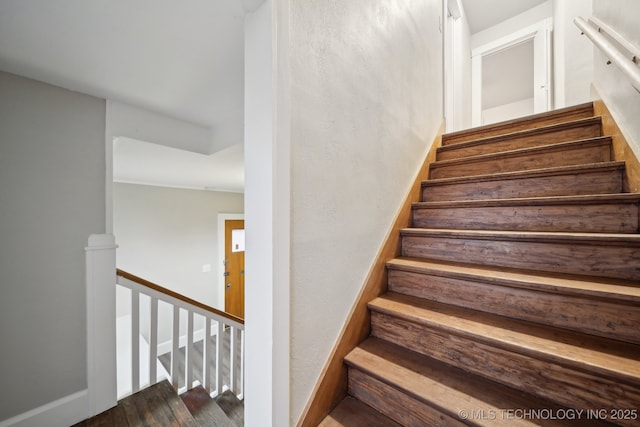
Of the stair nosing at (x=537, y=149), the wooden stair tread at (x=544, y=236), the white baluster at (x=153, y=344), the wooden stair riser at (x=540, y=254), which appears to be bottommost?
the white baluster at (x=153, y=344)

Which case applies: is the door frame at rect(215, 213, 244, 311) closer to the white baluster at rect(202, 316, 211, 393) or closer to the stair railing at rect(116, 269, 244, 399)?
the stair railing at rect(116, 269, 244, 399)

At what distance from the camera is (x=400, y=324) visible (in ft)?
3.42

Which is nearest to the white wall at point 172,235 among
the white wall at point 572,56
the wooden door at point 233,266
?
the wooden door at point 233,266

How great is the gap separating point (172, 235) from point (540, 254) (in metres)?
4.75

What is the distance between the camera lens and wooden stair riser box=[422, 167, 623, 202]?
3.75 feet

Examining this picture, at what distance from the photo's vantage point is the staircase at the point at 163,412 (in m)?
1.47

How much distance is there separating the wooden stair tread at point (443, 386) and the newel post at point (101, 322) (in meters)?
1.64

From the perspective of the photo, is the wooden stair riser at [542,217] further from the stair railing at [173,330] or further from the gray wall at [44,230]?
the gray wall at [44,230]

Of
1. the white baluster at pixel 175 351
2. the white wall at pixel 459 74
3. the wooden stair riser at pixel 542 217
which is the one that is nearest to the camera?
the wooden stair riser at pixel 542 217

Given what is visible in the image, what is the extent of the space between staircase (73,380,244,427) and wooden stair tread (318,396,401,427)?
1065 millimetres

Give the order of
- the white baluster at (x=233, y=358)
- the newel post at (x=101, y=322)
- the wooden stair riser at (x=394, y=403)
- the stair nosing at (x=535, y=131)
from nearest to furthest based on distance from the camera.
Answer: the wooden stair riser at (x=394, y=403) < the stair nosing at (x=535, y=131) < the newel post at (x=101, y=322) < the white baluster at (x=233, y=358)

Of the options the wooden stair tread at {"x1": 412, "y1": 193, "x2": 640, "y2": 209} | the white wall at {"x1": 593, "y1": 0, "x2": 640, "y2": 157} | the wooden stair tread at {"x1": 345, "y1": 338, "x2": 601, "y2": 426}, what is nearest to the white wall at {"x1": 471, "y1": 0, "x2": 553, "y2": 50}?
the white wall at {"x1": 593, "y1": 0, "x2": 640, "y2": 157}

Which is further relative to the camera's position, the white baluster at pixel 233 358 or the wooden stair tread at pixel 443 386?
the white baluster at pixel 233 358

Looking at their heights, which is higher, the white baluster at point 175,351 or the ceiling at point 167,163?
the ceiling at point 167,163
